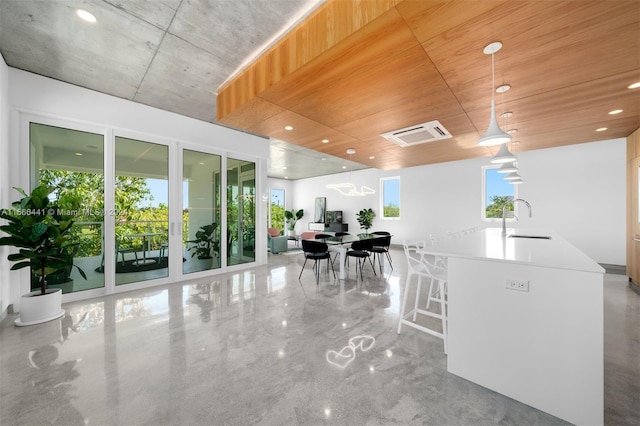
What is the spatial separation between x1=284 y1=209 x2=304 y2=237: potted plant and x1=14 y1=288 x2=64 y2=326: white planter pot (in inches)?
368

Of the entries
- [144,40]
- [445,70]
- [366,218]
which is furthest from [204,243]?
[366,218]

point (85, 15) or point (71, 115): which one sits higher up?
point (85, 15)

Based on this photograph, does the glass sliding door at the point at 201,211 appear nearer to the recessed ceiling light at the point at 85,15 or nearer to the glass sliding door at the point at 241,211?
the glass sliding door at the point at 241,211

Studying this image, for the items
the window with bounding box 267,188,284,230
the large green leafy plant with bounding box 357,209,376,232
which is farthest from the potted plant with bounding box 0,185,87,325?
the window with bounding box 267,188,284,230

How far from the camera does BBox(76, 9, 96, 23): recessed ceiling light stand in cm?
237

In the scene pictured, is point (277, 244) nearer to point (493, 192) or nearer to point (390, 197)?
point (390, 197)

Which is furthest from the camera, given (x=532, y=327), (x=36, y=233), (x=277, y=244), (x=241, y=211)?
(x=277, y=244)

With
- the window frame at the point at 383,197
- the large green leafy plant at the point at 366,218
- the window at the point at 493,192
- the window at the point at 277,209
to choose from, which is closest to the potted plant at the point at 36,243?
the large green leafy plant at the point at 366,218

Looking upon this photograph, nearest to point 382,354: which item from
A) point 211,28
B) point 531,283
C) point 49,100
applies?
point 531,283

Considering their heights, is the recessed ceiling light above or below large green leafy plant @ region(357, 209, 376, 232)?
above

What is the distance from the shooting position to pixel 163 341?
8.35 feet

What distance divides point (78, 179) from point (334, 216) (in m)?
8.32

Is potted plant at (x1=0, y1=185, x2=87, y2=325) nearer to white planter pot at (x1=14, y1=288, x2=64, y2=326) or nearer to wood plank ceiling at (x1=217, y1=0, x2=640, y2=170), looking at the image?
white planter pot at (x1=14, y1=288, x2=64, y2=326)

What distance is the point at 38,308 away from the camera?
9.93 feet
